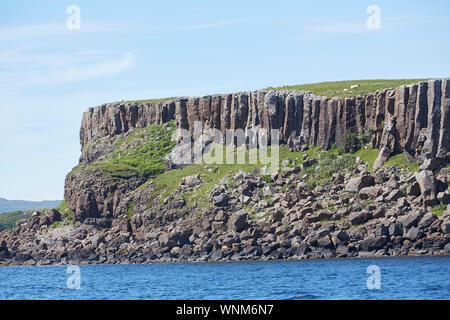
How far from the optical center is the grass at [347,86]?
119m

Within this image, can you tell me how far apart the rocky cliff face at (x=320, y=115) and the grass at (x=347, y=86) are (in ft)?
14.7

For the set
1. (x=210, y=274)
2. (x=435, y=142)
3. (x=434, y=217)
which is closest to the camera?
(x=210, y=274)

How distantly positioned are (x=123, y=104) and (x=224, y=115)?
31.4 m

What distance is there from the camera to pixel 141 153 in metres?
139

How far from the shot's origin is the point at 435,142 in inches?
3890

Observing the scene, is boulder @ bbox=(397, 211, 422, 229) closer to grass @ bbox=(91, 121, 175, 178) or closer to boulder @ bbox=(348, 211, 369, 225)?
boulder @ bbox=(348, 211, 369, 225)

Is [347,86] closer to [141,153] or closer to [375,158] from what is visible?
[375,158]

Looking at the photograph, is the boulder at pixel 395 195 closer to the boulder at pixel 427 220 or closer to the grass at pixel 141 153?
the boulder at pixel 427 220

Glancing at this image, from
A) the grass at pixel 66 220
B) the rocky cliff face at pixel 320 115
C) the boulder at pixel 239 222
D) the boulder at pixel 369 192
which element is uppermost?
the rocky cliff face at pixel 320 115

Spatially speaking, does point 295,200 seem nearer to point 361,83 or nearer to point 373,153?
point 373,153

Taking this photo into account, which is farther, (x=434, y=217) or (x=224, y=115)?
(x=224, y=115)

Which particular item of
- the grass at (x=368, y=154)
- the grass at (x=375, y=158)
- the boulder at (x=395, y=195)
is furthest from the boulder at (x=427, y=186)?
the grass at (x=368, y=154)

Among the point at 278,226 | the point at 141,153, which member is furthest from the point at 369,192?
the point at 141,153
